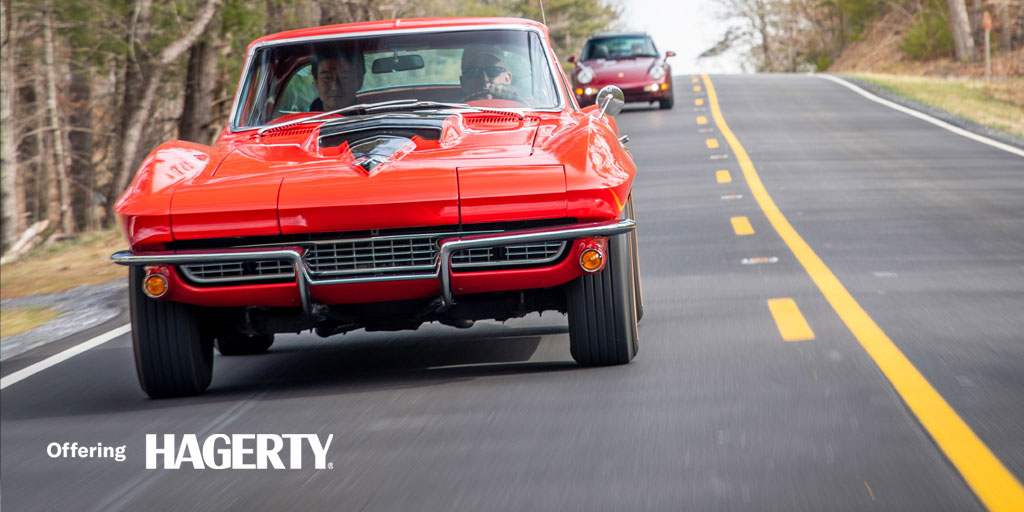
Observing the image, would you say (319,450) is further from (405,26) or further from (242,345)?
(405,26)

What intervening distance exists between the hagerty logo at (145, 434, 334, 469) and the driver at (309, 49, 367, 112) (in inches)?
94.3

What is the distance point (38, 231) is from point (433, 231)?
54.4ft

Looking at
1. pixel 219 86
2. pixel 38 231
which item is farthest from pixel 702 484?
pixel 219 86

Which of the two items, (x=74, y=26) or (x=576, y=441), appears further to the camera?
(x=74, y=26)

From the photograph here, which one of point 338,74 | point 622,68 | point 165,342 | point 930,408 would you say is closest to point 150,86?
point 622,68

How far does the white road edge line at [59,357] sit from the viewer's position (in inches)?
264

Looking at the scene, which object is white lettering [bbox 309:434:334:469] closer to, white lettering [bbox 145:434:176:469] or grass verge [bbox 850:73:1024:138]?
white lettering [bbox 145:434:176:469]

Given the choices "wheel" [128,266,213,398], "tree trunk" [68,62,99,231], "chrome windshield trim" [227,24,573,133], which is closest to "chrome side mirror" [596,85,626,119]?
"chrome windshield trim" [227,24,573,133]

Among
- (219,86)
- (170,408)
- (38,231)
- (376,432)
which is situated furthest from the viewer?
Answer: (219,86)

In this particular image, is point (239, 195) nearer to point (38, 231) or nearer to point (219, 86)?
point (38, 231)

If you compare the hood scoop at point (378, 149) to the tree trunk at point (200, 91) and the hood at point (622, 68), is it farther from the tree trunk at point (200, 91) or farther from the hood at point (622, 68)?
the hood at point (622, 68)

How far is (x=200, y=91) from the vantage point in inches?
896

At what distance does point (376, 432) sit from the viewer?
4863 millimetres

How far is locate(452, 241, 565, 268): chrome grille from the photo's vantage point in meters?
5.21
